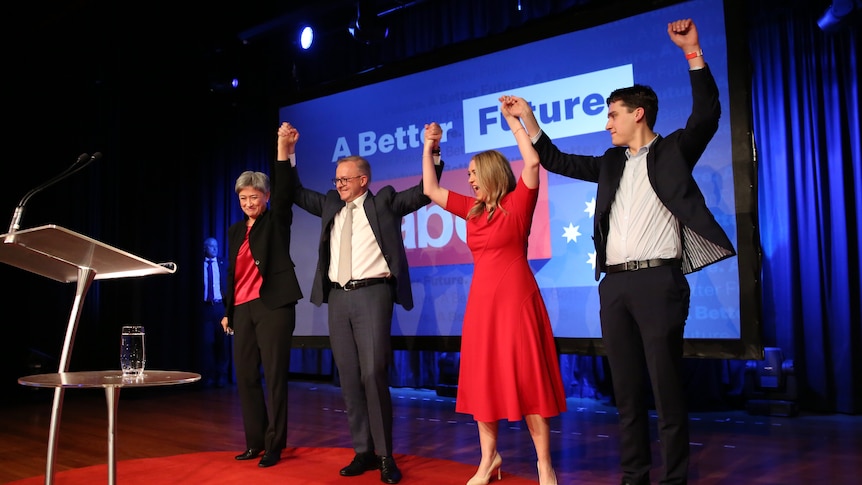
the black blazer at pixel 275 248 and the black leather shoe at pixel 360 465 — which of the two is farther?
the black blazer at pixel 275 248

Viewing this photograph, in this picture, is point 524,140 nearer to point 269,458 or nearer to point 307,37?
point 269,458

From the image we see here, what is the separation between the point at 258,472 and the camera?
10.4 feet

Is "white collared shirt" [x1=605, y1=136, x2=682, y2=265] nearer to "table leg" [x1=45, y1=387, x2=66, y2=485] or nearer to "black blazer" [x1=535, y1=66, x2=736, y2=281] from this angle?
"black blazer" [x1=535, y1=66, x2=736, y2=281]

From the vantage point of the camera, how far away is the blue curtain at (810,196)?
4789 millimetres

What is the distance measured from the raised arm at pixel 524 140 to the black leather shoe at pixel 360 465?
143cm

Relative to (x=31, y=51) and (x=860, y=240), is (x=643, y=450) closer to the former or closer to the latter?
(x=860, y=240)

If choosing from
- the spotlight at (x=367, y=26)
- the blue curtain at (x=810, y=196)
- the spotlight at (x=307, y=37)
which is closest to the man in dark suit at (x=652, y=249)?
the blue curtain at (x=810, y=196)

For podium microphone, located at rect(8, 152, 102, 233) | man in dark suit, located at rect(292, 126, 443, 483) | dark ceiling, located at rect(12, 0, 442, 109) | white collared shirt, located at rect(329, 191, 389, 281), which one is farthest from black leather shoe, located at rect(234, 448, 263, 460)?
dark ceiling, located at rect(12, 0, 442, 109)

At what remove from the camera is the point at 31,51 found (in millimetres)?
6441

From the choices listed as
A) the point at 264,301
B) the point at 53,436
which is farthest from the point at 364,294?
the point at 53,436

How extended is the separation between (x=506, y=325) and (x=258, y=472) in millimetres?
1377

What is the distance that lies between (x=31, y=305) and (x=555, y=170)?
5927 millimetres

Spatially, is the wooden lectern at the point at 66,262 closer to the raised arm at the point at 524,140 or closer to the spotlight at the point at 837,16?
the raised arm at the point at 524,140

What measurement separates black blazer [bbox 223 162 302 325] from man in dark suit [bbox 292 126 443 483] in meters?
Result: 0.16
